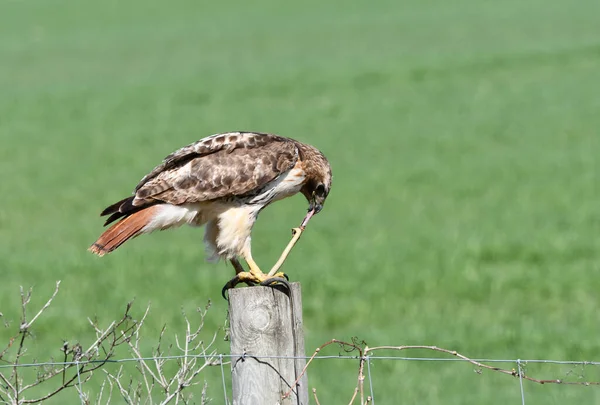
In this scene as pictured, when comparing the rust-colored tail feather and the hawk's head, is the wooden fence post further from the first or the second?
the hawk's head

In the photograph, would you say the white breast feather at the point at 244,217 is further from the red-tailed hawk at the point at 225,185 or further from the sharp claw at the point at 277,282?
the sharp claw at the point at 277,282

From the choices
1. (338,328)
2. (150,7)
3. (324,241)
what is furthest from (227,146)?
(150,7)

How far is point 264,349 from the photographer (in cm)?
381

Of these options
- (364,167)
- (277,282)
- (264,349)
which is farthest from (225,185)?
(364,167)

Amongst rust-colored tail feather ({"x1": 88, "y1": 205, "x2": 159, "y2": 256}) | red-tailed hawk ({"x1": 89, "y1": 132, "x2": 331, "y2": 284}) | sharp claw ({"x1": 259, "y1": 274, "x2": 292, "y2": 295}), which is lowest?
sharp claw ({"x1": 259, "y1": 274, "x2": 292, "y2": 295})

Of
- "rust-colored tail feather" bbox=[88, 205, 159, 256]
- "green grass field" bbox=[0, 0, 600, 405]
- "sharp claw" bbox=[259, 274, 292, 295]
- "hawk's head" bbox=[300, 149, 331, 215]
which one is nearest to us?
"sharp claw" bbox=[259, 274, 292, 295]

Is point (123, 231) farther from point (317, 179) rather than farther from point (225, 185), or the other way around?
point (317, 179)

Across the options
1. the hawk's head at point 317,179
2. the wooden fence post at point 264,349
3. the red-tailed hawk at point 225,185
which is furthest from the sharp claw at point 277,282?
the hawk's head at point 317,179

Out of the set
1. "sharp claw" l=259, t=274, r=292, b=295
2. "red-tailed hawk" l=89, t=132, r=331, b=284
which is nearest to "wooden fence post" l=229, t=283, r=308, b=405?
"sharp claw" l=259, t=274, r=292, b=295

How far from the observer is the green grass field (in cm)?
1003

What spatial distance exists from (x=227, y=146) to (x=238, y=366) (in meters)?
2.04

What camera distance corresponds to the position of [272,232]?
13.6 m

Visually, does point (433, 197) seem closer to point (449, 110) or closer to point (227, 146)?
point (449, 110)

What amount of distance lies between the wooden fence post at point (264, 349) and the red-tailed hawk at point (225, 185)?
1439 millimetres
